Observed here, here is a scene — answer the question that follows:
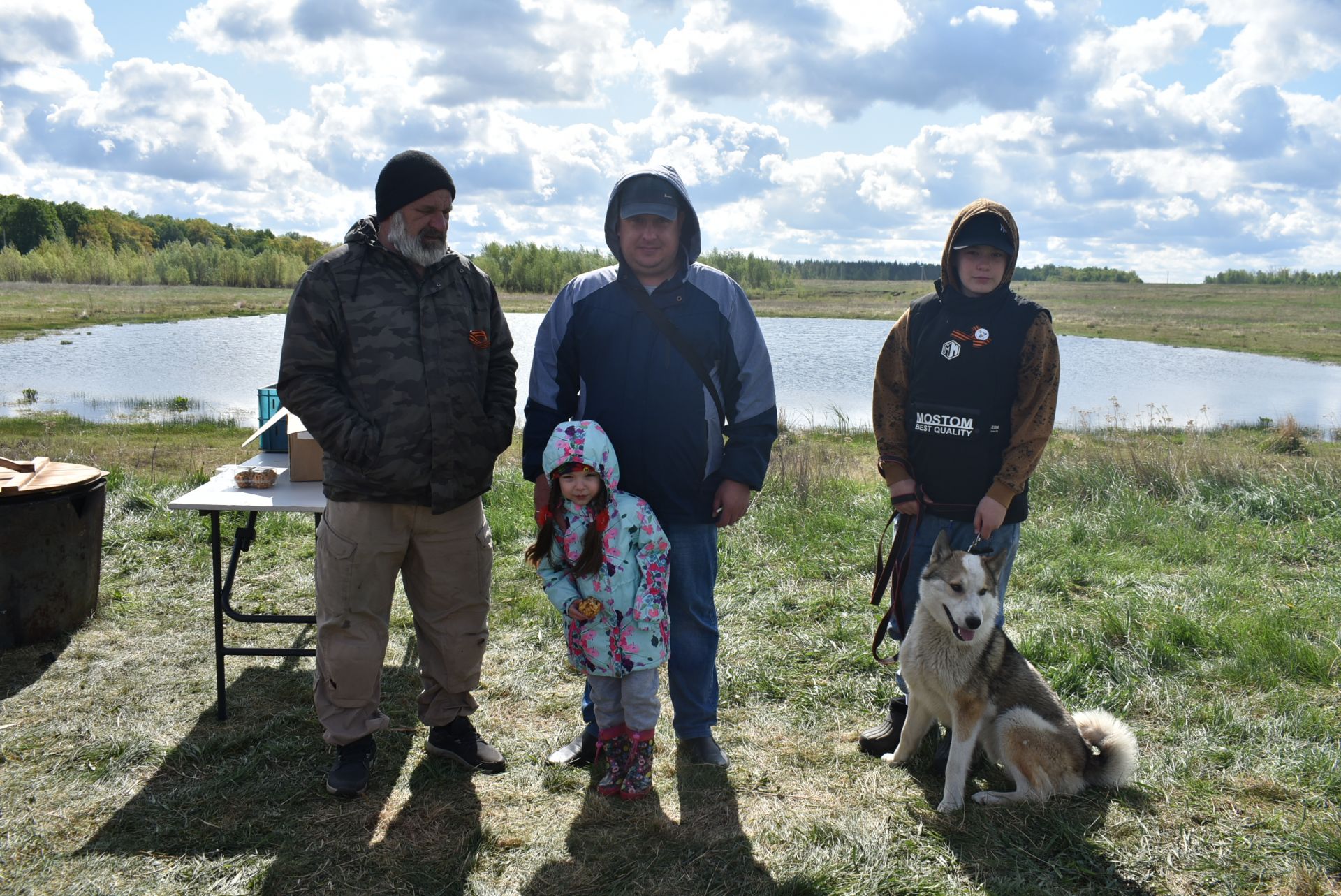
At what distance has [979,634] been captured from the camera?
10.5 ft

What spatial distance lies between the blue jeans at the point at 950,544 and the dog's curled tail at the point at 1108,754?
535mm

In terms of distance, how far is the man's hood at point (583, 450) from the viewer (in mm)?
2967

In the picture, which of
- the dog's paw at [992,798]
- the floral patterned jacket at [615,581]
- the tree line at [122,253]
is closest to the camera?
→ the floral patterned jacket at [615,581]

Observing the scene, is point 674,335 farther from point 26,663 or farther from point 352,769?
point 26,663

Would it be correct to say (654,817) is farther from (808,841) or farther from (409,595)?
(409,595)

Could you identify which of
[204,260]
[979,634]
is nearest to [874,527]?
[979,634]

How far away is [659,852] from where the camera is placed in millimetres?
2924

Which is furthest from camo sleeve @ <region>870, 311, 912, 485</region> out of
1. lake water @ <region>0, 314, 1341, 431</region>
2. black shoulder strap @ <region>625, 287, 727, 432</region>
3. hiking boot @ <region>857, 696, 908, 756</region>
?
lake water @ <region>0, 314, 1341, 431</region>

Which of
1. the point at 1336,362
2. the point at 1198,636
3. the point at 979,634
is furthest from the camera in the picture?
the point at 1336,362

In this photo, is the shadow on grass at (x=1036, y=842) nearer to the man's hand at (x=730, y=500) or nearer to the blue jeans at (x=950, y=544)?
the blue jeans at (x=950, y=544)

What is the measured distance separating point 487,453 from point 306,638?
2363 mm

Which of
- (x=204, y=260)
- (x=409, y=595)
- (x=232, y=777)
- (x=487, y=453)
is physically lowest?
(x=232, y=777)

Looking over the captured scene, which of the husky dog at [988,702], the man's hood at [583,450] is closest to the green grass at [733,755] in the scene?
the husky dog at [988,702]

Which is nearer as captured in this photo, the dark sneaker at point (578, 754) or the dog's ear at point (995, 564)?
the dog's ear at point (995, 564)
